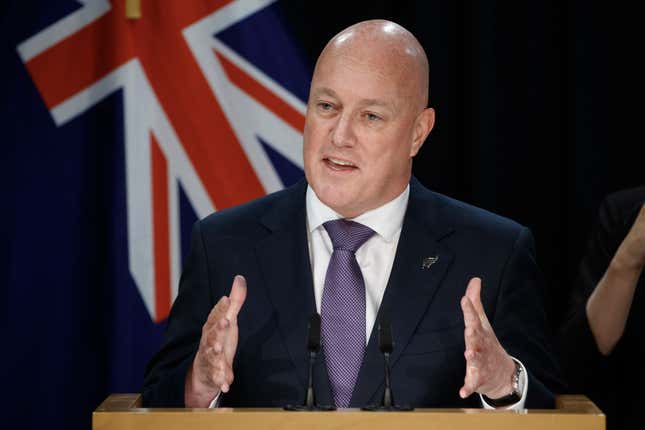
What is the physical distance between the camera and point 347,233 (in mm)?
2389

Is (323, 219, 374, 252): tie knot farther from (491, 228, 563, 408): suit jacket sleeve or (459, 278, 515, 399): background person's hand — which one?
(459, 278, 515, 399): background person's hand

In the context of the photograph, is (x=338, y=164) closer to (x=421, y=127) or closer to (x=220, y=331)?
(x=421, y=127)

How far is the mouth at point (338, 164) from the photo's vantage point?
7.79ft

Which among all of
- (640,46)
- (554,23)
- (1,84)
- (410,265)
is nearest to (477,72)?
(554,23)

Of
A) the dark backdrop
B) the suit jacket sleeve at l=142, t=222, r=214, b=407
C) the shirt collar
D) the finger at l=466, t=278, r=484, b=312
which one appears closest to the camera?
the finger at l=466, t=278, r=484, b=312

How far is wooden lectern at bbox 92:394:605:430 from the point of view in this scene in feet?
5.59

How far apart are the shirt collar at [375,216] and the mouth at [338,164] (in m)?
0.10

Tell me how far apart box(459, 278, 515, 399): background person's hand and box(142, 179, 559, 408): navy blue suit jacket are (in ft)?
0.44

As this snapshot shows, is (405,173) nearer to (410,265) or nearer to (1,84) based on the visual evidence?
(410,265)

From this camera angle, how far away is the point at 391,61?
2.41m

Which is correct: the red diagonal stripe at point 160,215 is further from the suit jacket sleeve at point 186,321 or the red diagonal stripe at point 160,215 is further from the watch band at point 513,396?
the watch band at point 513,396

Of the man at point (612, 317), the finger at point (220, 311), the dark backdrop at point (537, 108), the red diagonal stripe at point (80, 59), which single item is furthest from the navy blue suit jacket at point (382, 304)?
the red diagonal stripe at point (80, 59)

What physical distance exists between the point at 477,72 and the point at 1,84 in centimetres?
142

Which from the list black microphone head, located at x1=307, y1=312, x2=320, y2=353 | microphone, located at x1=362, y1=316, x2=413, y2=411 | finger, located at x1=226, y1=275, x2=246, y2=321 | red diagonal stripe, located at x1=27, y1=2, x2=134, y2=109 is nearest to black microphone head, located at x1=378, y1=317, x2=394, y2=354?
microphone, located at x1=362, y1=316, x2=413, y2=411
